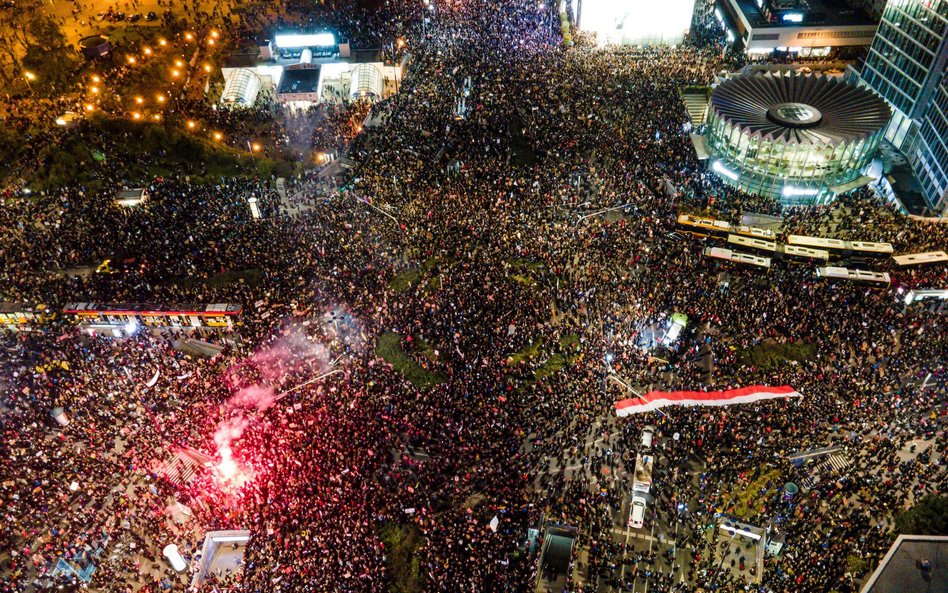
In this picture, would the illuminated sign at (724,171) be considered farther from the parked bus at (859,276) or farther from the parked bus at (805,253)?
the parked bus at (859,276)

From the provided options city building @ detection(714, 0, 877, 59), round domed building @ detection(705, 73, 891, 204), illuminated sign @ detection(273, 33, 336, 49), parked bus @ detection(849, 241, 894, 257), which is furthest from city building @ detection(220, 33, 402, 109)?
parked bus @ detection(849, 241, 894, 257)

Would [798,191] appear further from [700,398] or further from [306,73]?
[306,73]

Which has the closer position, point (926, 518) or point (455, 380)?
point (926, 518)

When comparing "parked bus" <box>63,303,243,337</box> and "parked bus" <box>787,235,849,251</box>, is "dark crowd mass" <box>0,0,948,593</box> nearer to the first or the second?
"parked bus" <box>63,303,243,337</box>

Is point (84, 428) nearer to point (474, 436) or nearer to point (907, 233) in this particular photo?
point (474, 436)

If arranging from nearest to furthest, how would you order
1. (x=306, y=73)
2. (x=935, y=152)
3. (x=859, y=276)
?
(x=859, y=276)
(x=935, y=152)
(x=306, y=73)

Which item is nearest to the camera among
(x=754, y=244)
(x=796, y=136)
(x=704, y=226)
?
(x=754, y=244)

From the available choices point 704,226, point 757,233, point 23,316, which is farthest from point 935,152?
point 23,316
